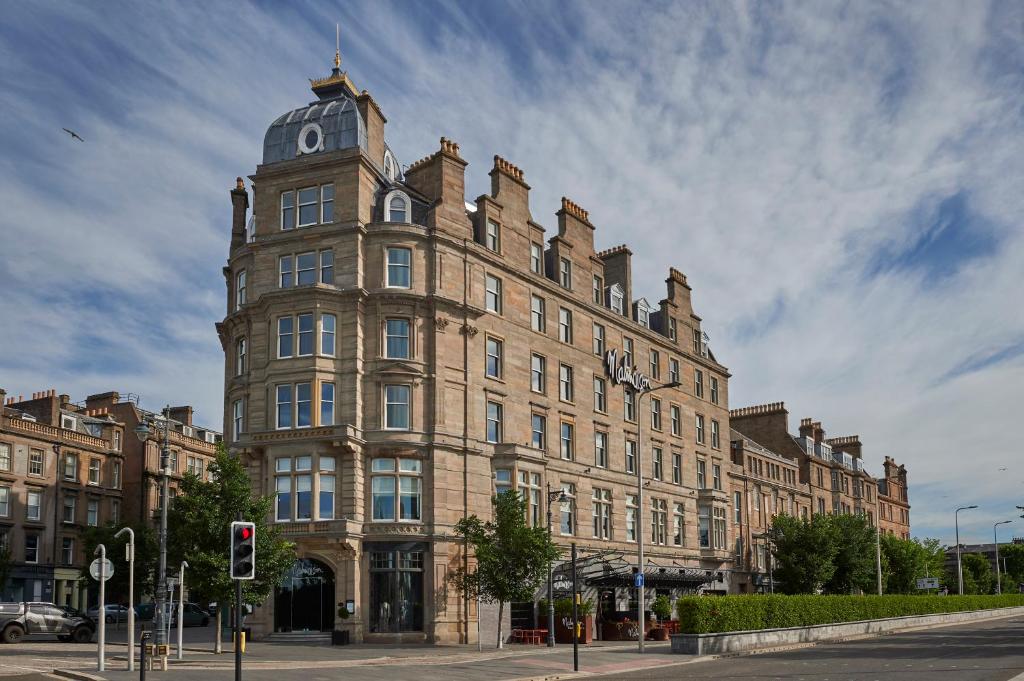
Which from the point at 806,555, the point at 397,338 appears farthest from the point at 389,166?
the point at 806,555

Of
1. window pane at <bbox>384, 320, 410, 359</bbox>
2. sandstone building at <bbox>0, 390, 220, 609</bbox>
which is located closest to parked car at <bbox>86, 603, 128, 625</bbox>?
sandstone building at <bbox>0, 390, 220, 609</bbox>

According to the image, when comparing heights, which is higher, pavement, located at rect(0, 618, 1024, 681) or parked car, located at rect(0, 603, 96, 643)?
parked car, located at rect(0, 603, 96, 643)

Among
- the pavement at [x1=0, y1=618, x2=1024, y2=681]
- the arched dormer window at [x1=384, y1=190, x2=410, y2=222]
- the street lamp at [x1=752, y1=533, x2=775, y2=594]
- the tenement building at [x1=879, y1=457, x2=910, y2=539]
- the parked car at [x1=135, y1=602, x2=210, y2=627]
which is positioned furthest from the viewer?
the tenement building at [x1=879, y1=457, x2=910, y2=539]

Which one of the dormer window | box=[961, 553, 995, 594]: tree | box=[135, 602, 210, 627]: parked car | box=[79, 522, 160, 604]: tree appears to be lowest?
box=[961, 553, 995, 594]: tree

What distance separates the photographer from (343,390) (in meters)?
43.9

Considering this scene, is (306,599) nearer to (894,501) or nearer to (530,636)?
(530,636)

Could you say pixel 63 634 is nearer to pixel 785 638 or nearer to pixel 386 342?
pixel 386 342

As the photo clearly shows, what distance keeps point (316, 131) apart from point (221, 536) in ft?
63.2

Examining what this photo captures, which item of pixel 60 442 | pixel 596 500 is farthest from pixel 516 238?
pixel 60 442

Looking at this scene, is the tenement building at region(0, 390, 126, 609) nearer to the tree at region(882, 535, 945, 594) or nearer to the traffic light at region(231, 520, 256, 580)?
the traffic light at region(231, 520, 256, 580)

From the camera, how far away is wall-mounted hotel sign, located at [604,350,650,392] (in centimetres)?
5816

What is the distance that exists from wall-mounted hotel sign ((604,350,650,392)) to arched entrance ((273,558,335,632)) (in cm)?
2110

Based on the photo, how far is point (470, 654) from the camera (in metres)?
38.9

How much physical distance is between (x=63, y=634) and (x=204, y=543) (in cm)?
1163
